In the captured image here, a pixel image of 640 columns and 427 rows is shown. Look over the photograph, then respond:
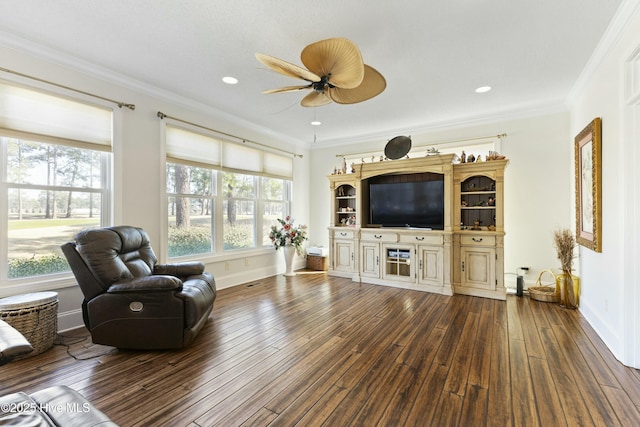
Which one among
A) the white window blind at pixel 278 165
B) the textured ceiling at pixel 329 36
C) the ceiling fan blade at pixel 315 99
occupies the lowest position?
the white window blind at pixel 278 165

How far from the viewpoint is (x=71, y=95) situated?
3037mm

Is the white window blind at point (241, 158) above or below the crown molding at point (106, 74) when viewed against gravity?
below

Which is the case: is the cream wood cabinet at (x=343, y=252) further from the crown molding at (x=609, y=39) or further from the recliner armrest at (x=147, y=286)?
the crown molding at (x=609, y=39)

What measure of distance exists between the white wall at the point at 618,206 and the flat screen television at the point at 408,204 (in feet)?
6.29

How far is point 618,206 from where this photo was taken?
2.45 m

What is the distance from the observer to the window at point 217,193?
4102 mm

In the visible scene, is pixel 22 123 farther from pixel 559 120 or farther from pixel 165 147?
pixel 559 120

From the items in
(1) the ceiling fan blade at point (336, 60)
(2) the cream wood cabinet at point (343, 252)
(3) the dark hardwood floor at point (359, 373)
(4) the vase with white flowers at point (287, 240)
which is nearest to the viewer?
(3) the dark hardwood floor at point (359, 373)

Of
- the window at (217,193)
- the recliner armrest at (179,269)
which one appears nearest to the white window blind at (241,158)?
the window at (217,193)

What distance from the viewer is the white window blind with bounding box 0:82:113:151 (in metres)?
2.70

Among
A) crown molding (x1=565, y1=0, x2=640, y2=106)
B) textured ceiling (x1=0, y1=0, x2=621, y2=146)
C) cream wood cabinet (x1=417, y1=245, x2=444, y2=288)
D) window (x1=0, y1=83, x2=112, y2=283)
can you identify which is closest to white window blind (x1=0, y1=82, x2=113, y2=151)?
window (x1=0, y1=83, x2=112, y2=283)

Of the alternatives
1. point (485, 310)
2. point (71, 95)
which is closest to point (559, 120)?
point (485, 310)

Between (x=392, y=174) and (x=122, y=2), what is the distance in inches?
169

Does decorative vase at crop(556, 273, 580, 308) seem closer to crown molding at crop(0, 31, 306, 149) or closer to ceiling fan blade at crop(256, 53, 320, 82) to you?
ceiling fan blade at crop(256, 53, 320, 82)
